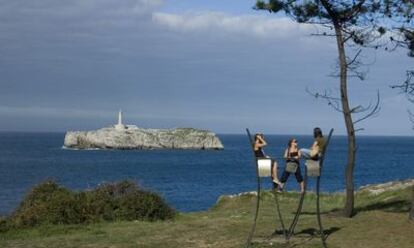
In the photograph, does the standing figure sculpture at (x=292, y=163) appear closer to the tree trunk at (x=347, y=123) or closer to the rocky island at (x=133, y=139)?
the tree trunk at (x=347, y=123)

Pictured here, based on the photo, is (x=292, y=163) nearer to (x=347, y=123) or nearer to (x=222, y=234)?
(x=222, y=234)

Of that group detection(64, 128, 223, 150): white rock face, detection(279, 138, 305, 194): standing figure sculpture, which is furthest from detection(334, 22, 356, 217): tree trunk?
detection(64, 128, 223, 150): white rock face

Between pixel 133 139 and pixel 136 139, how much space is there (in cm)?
103

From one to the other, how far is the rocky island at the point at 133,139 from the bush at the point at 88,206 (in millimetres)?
161285

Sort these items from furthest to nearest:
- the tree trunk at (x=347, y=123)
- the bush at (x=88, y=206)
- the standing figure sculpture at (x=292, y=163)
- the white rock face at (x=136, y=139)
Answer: the white rock face at (x=136, y=139)
the bush at (x=88, y=206)
the tree trunk at (x=347, y=123)
the standing figure sculpture at (x=292, y=163)

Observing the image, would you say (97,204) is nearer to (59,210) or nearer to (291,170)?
(59,210)

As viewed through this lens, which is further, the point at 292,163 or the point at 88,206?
the point at 88,206

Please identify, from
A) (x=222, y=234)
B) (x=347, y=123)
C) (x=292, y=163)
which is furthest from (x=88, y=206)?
(x=292, y=163)

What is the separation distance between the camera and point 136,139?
7328 inches

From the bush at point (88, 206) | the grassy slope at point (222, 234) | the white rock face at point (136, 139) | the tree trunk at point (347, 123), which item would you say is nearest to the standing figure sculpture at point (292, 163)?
the grassy slope at point (222, 234)

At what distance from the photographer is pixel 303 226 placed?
1425 centimetres

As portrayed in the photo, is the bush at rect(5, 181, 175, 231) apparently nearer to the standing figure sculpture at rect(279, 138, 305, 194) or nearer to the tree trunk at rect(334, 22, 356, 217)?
the standing figure sculpture at rect(279, 138, 305, 194)

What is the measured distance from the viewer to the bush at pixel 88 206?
17062mm

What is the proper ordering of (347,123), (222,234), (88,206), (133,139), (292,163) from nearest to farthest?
(292,163), (222,234), (347,123), (88,206), (133,139)
